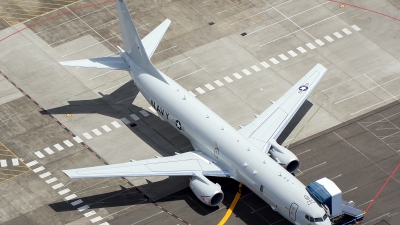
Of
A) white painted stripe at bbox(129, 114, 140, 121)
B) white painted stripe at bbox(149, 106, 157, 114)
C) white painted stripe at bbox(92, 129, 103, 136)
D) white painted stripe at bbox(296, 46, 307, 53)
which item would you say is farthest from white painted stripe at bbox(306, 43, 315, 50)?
white painted stripe at bbox(92, 129, 103, 136)

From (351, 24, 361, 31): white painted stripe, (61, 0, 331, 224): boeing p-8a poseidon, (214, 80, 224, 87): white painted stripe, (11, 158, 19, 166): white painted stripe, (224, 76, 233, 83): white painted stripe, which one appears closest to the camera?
(61, 0, 331, 224): boeing p-8a poseidon

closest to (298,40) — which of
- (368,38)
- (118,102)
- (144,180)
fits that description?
(368,38)

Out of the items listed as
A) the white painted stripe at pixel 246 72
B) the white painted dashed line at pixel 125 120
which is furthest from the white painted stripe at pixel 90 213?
the white painted stripe at pixel 246 72

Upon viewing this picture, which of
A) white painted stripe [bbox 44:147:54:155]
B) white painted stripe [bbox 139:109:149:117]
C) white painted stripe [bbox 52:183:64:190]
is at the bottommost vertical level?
white painted stripe [bbox 52:183:64:190]

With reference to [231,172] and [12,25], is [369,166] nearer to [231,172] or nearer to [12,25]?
[231,172]

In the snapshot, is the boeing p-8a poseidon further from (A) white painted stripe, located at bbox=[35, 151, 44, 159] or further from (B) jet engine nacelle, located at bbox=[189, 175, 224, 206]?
(A) white painted stripe, located at bbox=[35, 151, 44, 159]

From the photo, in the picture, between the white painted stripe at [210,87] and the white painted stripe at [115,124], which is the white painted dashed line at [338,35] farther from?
the white painted stripe at [115,124]
